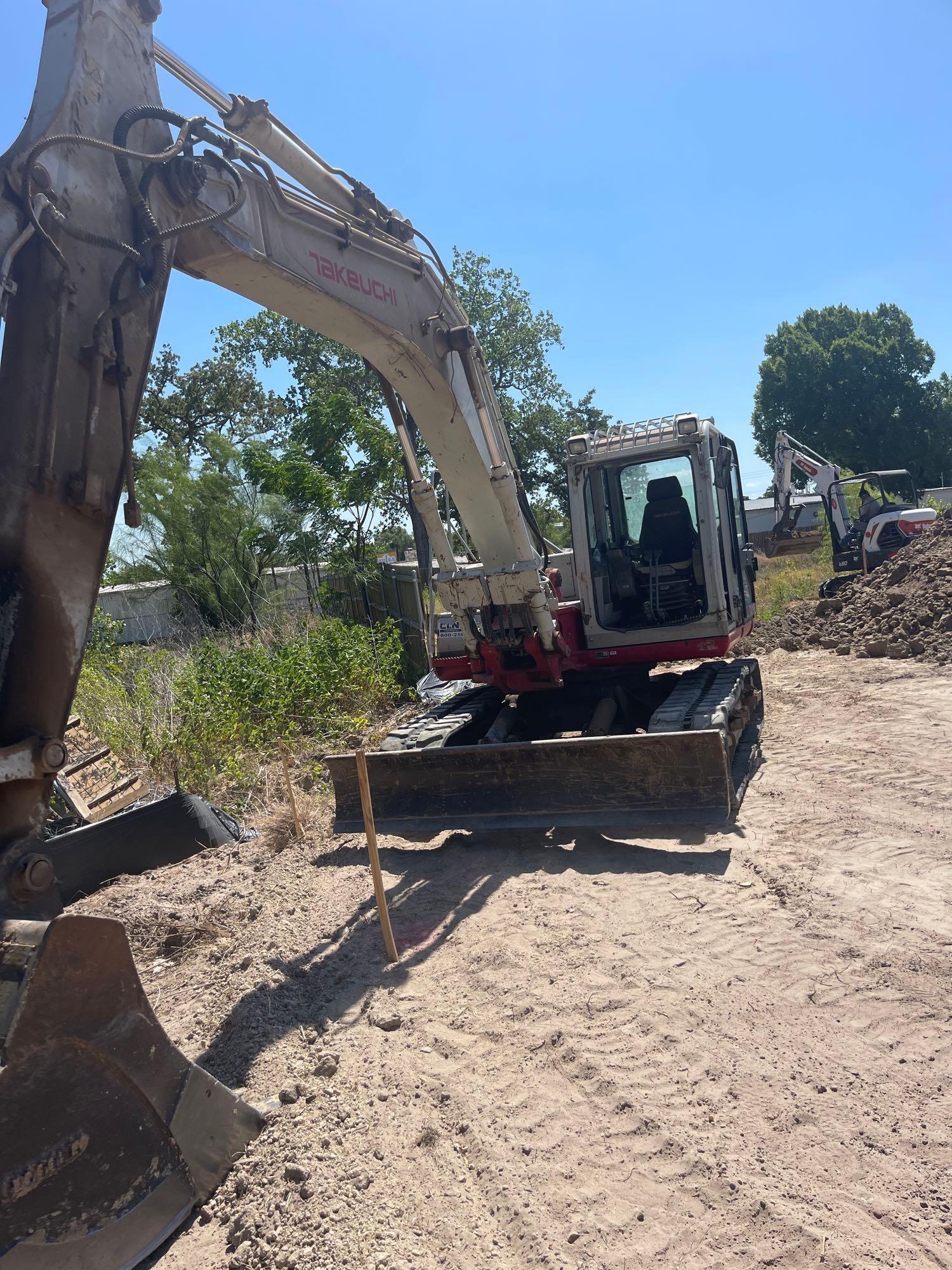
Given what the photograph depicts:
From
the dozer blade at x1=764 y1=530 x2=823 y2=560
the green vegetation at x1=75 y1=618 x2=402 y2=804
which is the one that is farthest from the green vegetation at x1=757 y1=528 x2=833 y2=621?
the green vegetation at x1=75 y1=618 x2=402 y2=804

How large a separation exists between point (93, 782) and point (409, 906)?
13.0 ft

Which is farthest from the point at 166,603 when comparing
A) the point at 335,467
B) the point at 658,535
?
the point at 658,535

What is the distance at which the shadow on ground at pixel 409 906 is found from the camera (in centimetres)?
397

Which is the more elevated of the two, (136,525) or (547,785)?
(136,525)

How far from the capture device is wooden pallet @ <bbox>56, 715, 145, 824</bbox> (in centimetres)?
736

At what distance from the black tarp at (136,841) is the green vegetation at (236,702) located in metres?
1.28

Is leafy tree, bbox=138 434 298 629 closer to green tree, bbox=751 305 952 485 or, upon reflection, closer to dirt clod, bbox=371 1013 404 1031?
dirt clod, bbox=371 1013 404 1031

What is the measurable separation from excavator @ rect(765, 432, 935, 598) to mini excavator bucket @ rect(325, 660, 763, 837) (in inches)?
490

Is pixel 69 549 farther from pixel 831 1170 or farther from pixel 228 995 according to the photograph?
pixel 831 1170

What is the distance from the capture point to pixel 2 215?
2.83 m

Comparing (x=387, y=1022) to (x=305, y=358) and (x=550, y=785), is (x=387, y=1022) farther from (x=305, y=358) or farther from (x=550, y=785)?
(x=305, y=358)

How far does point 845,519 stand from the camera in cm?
1823

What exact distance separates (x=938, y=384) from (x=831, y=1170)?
45.7m

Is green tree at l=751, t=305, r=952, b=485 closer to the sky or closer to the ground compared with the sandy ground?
closer to the sky
